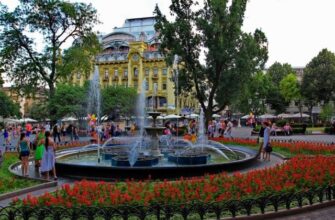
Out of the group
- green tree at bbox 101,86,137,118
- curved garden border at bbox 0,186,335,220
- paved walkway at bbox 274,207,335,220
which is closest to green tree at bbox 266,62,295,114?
green tree at bbox 101,86,137,118

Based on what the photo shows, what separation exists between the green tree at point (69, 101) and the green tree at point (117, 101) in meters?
3.37

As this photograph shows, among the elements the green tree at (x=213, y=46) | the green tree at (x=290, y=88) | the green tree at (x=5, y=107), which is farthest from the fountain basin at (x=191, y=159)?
the green tree at (x=5, y=107)

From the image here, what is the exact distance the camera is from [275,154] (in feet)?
59.8

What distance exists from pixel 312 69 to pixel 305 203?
5715 centimetres

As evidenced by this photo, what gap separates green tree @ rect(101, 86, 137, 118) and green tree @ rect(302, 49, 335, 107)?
28.6 m

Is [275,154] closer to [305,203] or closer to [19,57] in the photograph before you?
[305,203]

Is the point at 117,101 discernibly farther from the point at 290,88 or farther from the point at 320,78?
the point at 290,88

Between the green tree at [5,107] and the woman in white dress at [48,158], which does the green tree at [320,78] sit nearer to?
the green tree at [5,107]

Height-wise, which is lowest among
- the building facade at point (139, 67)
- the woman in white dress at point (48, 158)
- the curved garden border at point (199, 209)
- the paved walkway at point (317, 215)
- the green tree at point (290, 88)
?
the paved walkway at point (317, 215)

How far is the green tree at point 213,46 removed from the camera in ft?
94.2

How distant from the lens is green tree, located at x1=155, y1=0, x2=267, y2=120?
94.2ft

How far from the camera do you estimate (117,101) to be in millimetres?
53312

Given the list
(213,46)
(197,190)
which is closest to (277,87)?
(213,46)

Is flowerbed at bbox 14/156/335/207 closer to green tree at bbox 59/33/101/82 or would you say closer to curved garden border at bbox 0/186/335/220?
curved garden border at bbox 0/186/335/220
